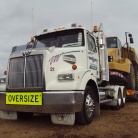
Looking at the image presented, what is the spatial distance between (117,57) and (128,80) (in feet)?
4.08

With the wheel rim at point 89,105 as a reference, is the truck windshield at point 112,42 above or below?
above

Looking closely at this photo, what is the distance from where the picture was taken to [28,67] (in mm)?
Answer: 5699

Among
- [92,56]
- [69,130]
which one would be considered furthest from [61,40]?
[69,130]

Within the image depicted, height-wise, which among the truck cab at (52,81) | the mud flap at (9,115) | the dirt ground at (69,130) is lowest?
the dirt ground at (69,130)

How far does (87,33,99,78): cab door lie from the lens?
263 inches

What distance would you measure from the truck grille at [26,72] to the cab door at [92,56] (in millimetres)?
1585

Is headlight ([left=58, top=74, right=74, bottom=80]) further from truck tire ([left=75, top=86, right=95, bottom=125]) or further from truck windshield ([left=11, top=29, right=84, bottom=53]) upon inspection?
truck windshield ([left=11, top=29, right=84, bottom=53])

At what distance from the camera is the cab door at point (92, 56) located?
21.9 ft

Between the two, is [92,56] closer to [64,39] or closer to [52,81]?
[64,39]

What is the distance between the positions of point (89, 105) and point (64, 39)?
2.00m

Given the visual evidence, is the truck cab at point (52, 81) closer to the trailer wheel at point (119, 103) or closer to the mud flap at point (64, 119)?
the mud flap at point (64, 119)

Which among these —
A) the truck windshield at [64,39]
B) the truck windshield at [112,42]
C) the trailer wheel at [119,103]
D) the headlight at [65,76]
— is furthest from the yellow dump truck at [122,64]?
the headlight at [65,76]

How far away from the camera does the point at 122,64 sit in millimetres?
9750

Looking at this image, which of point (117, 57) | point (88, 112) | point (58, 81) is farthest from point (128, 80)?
point (58, 81)
